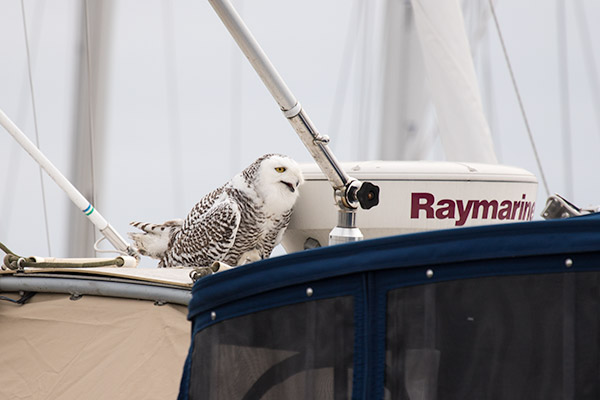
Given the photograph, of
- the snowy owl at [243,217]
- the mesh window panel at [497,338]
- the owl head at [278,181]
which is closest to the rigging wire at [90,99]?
the snowy owl at [243,217]

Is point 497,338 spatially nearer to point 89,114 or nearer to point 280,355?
point 280,355

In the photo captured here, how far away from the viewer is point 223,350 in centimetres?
104

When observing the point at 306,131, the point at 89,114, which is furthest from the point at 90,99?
the point at 306,131

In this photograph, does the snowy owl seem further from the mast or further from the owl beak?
the mast

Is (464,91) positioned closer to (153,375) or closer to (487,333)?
(153,375)

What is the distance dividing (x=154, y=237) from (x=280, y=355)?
4.56 feet

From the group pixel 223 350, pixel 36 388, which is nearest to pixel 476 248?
pixel 223 350

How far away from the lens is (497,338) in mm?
883

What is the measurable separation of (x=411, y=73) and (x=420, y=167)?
5.34 feet

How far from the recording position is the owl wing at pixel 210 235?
2.08m

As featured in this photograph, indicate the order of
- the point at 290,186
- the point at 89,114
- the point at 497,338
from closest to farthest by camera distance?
the point at 497,338 < the point at 290,186 < the point at 89,114

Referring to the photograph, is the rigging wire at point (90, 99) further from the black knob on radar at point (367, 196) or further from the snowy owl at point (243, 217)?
the black knob on radar at point (367, 196)

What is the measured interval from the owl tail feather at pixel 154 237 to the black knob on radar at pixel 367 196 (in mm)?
995

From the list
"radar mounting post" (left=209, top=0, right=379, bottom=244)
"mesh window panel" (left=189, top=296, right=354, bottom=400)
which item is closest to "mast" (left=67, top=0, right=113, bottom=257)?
"radar mounting post" (left=209, top=0, right=379, bottom=244)
